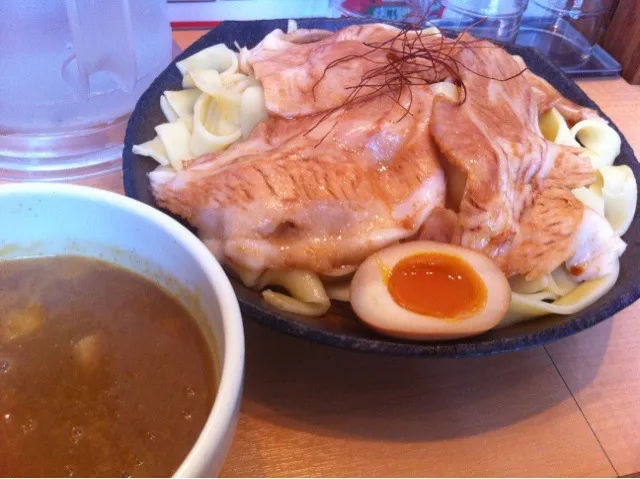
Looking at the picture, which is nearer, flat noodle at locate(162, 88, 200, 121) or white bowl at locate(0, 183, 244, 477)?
white bowl at locate(0, 183, 244, 477)

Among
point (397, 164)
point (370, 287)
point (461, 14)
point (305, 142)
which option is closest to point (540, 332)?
point (370, 287)

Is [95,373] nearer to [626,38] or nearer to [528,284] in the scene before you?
[528,284]

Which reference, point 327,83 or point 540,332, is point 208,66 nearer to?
point 327,83

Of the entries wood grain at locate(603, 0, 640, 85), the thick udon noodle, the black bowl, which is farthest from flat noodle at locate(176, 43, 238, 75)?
wood grain at locate(603, 0, 640, 85)

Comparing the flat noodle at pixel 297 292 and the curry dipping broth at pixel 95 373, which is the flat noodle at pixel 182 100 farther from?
the curry dipping broth at pixel 95 373

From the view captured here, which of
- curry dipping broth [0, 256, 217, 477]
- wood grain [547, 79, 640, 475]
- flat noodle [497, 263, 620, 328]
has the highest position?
curry dipping broth [0, 256, 217, 477]

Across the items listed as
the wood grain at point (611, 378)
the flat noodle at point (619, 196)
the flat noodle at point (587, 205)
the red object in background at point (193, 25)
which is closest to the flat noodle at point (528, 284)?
the flat noodle at point (587, 205)

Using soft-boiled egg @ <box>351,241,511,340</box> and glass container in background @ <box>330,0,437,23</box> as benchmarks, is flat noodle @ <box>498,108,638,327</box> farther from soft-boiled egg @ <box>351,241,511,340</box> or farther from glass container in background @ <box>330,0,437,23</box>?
glass container in background @ <box>330,0,437,23</box>
